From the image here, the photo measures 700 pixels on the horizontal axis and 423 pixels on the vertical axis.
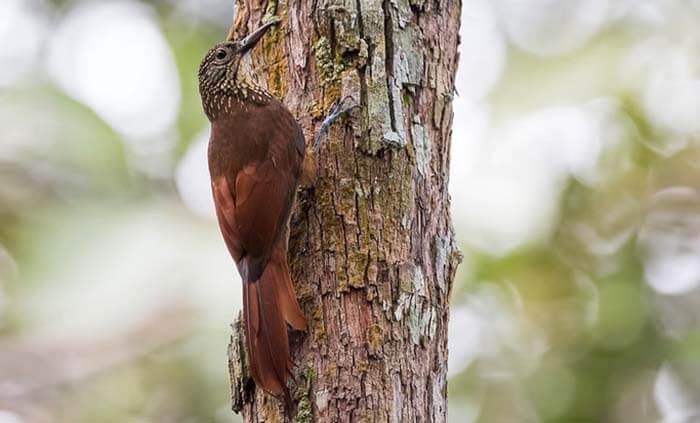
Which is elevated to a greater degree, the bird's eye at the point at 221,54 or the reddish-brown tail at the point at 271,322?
the bird's eye at the point at 221,54

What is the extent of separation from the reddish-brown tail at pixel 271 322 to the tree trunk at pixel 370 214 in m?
0.05

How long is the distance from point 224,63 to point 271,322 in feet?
4.18

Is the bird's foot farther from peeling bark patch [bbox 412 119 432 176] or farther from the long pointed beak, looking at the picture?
the long pointed beak

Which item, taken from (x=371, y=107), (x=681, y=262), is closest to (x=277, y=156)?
(x=371, y=107)

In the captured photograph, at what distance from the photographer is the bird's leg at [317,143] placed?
273 centimetres

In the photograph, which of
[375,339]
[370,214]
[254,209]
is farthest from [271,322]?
[254,209]

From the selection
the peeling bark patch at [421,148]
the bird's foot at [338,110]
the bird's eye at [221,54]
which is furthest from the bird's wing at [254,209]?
the bird's eye at [221,54]

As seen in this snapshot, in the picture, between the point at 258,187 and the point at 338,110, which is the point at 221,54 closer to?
the point at 258,187

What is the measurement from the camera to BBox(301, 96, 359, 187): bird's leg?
2734mm

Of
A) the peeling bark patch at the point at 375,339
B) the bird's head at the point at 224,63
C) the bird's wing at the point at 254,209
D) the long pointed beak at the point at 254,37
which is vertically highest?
the bird's head at the point at 224,63

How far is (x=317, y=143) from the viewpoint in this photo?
9.25 ft

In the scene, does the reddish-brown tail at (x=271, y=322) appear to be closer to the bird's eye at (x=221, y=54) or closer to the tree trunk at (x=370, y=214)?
the tree trunk at (x=370, y=214)

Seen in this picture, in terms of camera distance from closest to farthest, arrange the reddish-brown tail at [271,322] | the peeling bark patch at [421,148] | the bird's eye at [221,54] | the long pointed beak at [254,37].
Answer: the reddish-brown tail at [271,322]
the peeling bark patch at [421,148]
the long pointed beak at [254,37]
the bird's eye at [221,54]

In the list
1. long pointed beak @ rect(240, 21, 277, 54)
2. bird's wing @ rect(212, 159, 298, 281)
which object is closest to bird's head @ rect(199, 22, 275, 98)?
long pointed beak @ rect(240, 21, 277, 54)
